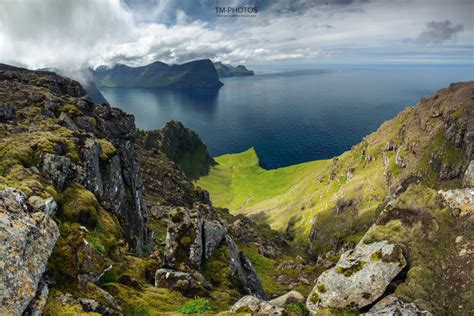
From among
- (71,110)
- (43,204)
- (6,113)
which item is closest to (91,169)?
Result: (43,204)

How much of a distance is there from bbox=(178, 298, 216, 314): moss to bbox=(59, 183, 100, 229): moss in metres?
14.8

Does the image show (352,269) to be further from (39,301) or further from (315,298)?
(39,301)

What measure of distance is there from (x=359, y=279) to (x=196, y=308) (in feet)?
40.2

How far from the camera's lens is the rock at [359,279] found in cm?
2091

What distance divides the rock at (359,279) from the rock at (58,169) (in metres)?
29.4

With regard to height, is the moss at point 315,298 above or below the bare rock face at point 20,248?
below

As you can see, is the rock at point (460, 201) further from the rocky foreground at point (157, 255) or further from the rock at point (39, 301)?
the rock at point (39, 301)

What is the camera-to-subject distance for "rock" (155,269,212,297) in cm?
2800

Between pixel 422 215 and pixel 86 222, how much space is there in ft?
104

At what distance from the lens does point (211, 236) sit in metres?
36.4

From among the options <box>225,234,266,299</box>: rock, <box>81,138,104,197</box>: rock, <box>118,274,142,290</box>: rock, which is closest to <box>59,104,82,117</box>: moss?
<box>81,138,104,197</box>: rock

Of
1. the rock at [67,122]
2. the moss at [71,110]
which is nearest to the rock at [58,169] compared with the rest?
the rock at [67,122]

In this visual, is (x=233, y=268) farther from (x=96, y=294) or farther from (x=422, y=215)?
(x=422, y=215)

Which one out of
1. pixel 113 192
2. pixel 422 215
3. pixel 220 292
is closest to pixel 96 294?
pixel 220 292
